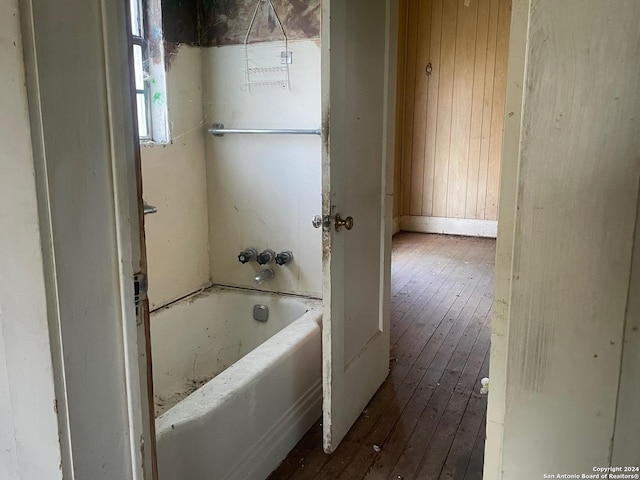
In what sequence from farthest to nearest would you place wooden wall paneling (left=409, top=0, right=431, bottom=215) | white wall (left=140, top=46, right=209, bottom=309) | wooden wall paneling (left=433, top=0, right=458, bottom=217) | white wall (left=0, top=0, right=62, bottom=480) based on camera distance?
wooden wall paneling (left=409, top=0, right=431, bottom=215), wooden wall paneling (left=433, top=0, right=458, bottom=217), white wall (left=140, top=46, right=209, bottom=309), white wall (left=0, top=0, right=62, bottom=480)

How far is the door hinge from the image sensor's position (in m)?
0.99

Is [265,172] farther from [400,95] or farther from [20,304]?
[400,95]

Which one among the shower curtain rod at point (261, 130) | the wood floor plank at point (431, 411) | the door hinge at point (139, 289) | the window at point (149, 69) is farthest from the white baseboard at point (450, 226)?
the door hinge at point (139, 289)

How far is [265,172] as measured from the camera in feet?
8.84

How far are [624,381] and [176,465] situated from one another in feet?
4.14

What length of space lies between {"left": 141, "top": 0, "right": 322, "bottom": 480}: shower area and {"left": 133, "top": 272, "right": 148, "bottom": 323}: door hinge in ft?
3.83

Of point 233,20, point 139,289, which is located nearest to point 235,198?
point 233,20

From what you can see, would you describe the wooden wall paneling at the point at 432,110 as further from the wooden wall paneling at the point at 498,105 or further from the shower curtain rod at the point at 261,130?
the shower curtain rod at the point at 261,130

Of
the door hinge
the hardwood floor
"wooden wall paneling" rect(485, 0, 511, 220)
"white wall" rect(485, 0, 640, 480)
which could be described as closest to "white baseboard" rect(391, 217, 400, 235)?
"wooden wall paneling" rect(485, 0, 511, 220)

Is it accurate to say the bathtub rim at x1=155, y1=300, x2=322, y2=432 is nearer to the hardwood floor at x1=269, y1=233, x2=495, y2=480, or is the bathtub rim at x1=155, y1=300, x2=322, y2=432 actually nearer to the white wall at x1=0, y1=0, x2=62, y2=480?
the hardwood floor at x1=269, y1=233, x2=495, y2=480

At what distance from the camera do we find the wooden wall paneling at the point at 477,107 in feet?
17.8

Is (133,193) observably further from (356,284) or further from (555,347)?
(356,284)

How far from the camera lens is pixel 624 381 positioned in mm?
585

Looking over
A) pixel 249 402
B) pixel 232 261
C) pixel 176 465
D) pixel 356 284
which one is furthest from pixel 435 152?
pixel 176 465
